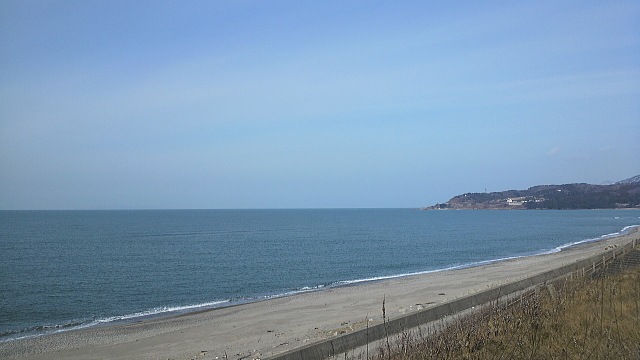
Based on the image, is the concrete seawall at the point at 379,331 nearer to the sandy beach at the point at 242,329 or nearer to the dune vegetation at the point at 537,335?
the dune vegetation at the point at 537,335

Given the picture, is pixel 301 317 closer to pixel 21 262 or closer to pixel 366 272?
pixel 366 272

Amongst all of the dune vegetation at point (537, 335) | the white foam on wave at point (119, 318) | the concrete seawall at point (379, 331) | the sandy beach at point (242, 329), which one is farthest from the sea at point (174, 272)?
the dune vegetation at point (537, 335)

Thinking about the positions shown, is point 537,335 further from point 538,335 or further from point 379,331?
point 379,331

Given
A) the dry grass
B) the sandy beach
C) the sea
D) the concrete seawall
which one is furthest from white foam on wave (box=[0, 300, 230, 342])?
the dry grass

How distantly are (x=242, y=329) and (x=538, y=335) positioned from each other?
53.4 feet

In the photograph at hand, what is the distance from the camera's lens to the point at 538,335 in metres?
6.77

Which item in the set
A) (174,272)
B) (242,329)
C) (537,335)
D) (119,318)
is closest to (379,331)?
(537,335)

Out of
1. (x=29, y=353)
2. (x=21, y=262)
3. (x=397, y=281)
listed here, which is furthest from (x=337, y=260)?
(x=29, y=353)

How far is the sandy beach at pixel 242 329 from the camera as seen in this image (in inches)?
704

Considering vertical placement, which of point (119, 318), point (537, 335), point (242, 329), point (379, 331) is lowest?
point (119, 318)

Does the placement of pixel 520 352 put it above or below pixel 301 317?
above

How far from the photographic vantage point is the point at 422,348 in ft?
19.7

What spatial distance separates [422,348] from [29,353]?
56.4ft

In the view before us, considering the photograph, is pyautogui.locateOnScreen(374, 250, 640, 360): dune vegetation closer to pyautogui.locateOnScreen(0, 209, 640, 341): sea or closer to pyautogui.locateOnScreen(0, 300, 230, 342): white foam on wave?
pyautogui.locateOnScreen(0, 300, 230, 342): white foam on wave
